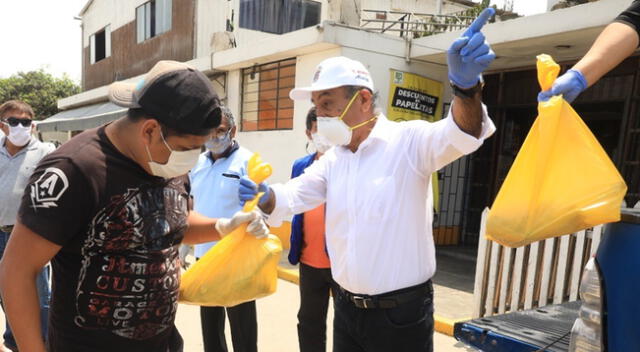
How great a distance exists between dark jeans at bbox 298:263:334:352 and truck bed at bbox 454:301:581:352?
3.66 feet

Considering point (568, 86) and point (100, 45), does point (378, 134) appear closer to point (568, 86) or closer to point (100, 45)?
point (568, 86)

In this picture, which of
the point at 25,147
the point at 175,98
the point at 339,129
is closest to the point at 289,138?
the point at 25,147

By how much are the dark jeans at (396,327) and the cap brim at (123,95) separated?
123 cm

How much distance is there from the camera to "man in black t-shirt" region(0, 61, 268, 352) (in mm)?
1325

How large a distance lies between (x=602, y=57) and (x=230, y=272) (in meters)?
1.60

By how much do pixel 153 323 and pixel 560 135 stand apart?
59.4 inches

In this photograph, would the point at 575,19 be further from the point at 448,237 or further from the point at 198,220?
the point at 198,220

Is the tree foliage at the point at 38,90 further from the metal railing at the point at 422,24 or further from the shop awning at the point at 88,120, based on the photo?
the metal railing at the point at 422,24

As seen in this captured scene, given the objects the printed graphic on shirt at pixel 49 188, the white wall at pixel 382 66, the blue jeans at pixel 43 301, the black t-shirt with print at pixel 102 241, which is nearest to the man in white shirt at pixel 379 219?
the black t-shirt with print at pixel 102 241

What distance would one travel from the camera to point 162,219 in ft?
5.22

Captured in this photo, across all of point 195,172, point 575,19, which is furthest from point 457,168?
point 195,172

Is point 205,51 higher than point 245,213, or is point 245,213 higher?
point 205,51

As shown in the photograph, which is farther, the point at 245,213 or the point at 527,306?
the point at 527,306

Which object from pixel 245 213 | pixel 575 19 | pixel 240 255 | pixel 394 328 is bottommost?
pixel 394 328
